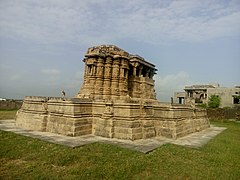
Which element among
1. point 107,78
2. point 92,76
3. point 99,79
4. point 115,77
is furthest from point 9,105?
point 115,77

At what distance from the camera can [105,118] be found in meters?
11.3

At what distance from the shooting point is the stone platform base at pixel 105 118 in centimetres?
1095

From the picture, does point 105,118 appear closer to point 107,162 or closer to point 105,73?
point 107,162

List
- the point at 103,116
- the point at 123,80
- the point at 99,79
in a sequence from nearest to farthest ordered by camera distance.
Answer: the point at 103,116 < the point at 99,79 < the point at 123,80

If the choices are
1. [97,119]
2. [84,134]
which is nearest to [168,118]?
[97,119]

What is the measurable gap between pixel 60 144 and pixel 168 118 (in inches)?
255

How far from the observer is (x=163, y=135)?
12.0 m

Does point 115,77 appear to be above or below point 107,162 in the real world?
above

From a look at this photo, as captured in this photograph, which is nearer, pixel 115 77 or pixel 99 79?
pixel 99 79

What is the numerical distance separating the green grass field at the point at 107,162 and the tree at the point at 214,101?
40426 millimetres

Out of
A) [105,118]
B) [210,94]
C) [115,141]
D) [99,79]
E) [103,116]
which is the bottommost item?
[115,141]

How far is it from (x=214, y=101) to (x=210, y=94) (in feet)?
16.2

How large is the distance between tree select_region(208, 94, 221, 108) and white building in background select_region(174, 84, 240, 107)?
1.84 m

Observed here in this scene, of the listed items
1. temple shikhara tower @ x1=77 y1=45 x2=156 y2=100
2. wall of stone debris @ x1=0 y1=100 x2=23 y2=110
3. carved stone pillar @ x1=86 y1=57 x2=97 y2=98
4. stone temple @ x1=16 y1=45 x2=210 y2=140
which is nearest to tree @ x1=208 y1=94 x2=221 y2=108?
stone temple @ x1=16 y1=45 x2=210 y2=140
